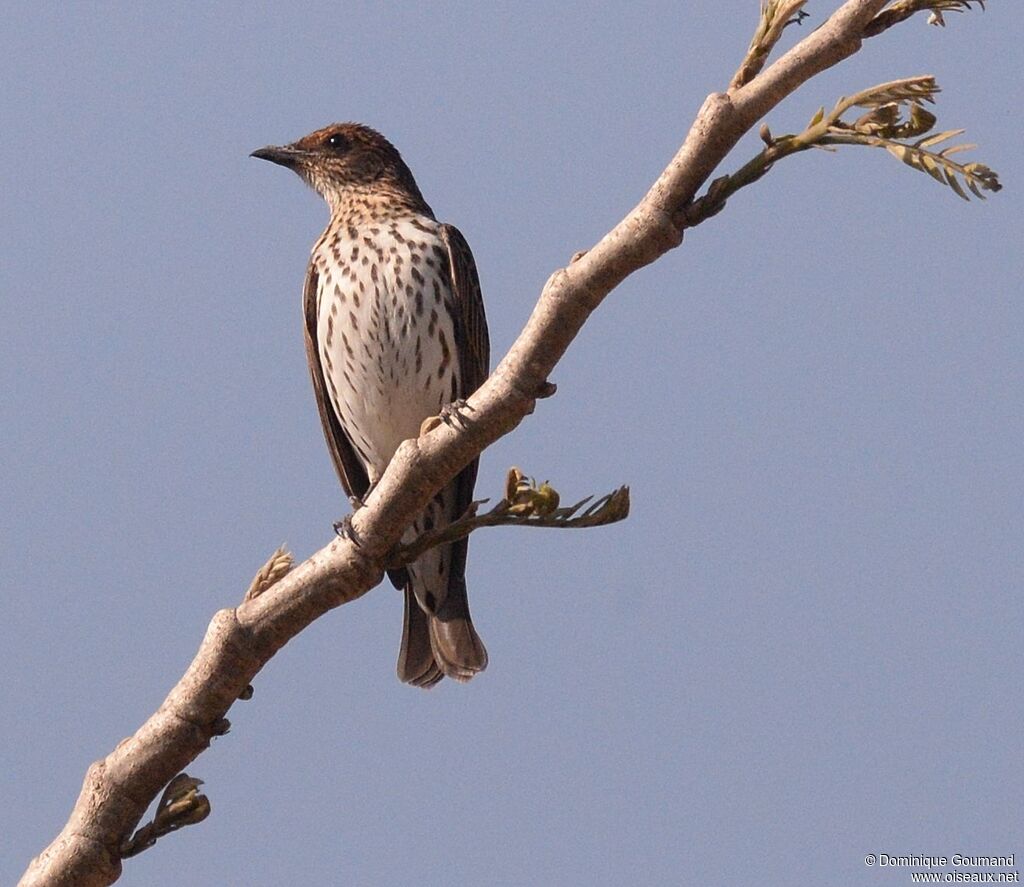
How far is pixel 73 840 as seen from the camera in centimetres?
369

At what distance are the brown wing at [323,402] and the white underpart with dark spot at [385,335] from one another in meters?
0.09

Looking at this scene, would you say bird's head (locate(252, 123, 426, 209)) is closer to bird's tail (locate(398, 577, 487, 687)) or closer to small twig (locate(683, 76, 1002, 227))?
bird's tail (locate(398, 577, 487, 687))

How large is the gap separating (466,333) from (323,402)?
0.92 m

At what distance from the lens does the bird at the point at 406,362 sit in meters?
6.41

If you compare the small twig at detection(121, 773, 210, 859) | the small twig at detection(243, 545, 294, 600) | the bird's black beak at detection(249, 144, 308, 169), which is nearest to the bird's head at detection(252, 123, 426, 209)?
the bird's black beak at detection(249, 144, 308, 169)

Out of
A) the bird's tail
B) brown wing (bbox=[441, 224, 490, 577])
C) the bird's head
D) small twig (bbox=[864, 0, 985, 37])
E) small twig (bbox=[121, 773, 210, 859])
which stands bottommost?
small twig (bbox=[121, 773, 210, 859])

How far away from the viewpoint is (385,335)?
6723 millimetres

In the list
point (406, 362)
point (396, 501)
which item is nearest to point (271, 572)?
point (396, 501)

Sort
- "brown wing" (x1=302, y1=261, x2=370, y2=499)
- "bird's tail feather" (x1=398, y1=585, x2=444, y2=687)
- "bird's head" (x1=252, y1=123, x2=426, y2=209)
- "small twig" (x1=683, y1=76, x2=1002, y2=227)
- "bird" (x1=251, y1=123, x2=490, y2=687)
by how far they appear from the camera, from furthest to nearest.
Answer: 1. "bird's head" (x1=252, y1=123, x2=426, y2=209)
2. "brown wing" (x1=302, y1=261, x2=370, y2=499)
3. "bird" (x1=251, y1=123, x2=490, y2=687)
4. "bird's tail feather" (x1=398, y1=585, x2=444, y2=687)
5. "small twig" (x1=683, y1=76, x2=1002, y2=227)

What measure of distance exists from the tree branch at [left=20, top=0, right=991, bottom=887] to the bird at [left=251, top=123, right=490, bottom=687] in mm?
2350

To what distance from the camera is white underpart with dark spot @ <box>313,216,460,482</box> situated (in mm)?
6688

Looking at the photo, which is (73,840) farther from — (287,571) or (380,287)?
(380,287)

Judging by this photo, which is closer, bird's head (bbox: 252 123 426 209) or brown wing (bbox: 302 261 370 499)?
brown wing (bbox: 302 261 370 499)

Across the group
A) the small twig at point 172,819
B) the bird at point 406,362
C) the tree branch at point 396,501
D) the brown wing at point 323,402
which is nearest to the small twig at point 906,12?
the tree branch at point 396,501
